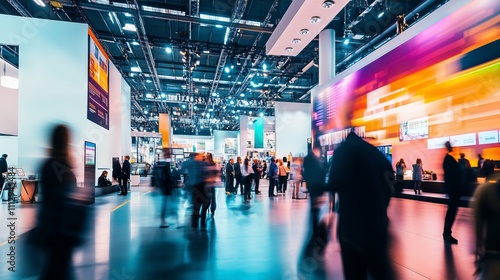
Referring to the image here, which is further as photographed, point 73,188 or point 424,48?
point 424,48

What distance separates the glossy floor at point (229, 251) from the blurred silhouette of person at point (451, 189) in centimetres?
19

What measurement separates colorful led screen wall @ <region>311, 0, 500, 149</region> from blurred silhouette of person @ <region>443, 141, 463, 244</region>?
1815 mm

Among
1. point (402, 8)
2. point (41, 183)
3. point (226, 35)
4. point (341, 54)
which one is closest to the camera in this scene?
point (41, 183)

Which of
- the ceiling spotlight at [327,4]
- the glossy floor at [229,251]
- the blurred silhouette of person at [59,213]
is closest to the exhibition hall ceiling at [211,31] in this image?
the ceiling spotlight at [327,4]

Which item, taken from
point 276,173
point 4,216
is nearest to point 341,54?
point 276,173

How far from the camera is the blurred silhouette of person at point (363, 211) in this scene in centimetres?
161

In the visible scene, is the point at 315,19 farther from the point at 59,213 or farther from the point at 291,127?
the point at 291,127

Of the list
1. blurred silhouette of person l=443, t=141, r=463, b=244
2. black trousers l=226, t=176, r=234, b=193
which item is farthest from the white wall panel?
blurred silhouette of person l=443, t=141, r=463, b=244

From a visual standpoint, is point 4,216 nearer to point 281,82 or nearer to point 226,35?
point 226,35

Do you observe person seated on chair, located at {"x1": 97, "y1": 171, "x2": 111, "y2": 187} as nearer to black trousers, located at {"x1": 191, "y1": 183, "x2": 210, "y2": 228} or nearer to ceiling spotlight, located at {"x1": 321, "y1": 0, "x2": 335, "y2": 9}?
black trousers, located at {"x1": 191, "y1": 183, "x2": 210, "y2": 228}

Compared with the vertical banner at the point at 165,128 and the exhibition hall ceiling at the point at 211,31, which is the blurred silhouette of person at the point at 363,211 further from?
the vertical banner at the point at 165,128

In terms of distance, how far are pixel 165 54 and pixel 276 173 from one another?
8827 mm

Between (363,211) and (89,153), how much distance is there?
27.8ft

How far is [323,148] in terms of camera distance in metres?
11.2
